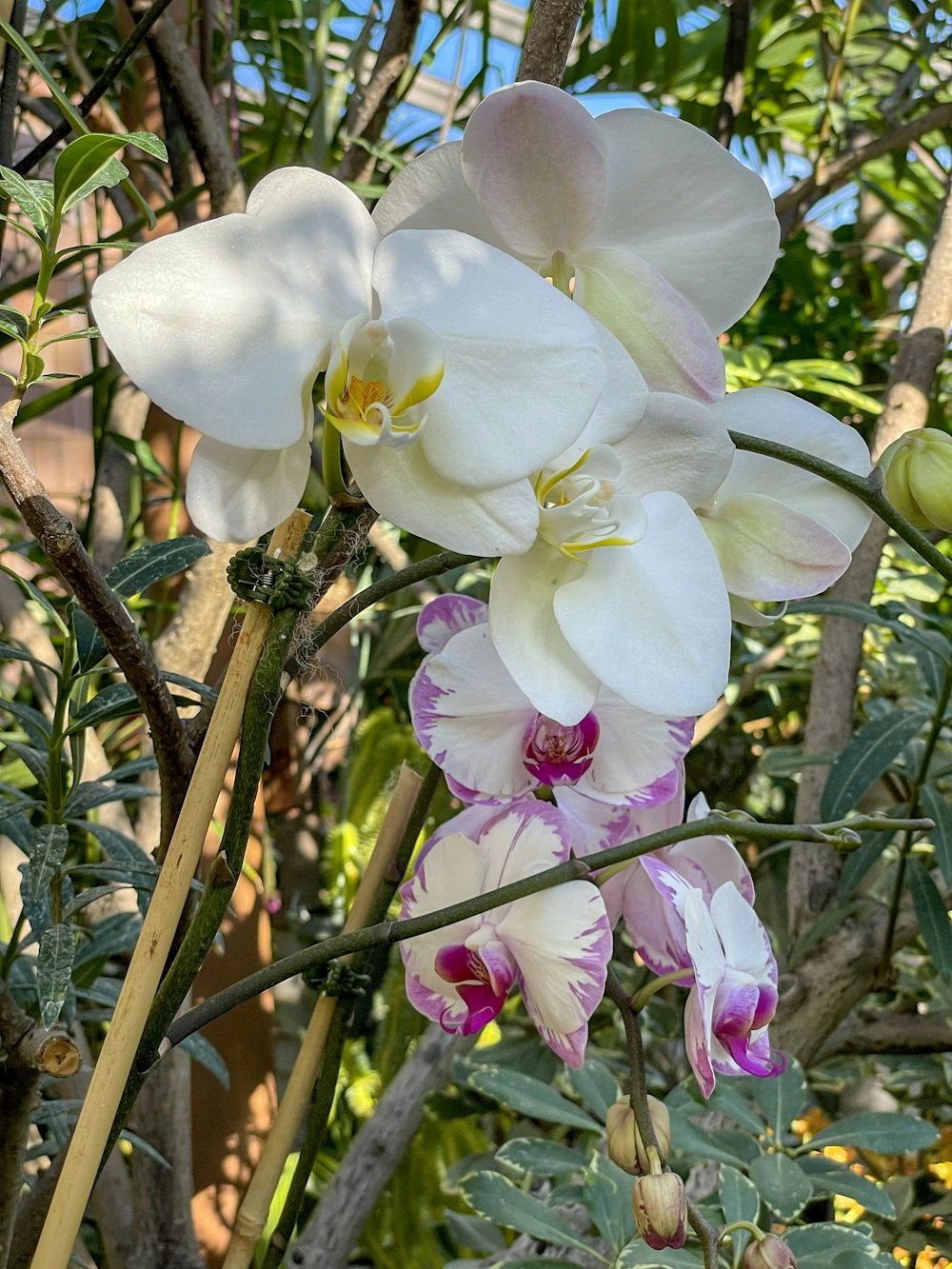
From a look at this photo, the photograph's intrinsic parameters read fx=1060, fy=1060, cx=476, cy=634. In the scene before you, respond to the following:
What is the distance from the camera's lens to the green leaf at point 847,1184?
0.58 m

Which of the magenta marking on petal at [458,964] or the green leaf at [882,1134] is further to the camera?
the green leaf at [882,1134]

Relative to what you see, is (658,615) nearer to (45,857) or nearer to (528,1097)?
(45,857)

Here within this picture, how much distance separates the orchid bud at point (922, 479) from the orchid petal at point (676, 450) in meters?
0.07

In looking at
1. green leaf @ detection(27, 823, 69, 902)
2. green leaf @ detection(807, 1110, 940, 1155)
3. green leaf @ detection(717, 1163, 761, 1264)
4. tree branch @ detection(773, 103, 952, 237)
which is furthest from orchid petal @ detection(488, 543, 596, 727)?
tree branch @ detection(773, 103, 952, 237)

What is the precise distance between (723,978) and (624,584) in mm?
136

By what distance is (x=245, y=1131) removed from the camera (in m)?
1.12

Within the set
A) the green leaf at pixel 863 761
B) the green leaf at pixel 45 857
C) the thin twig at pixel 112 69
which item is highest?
the thin twig at pixel 112 69

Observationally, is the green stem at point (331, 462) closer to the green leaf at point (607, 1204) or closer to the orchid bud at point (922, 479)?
the orchid bud at point (922, 479)

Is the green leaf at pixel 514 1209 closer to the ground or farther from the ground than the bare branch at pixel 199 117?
closer to the ground

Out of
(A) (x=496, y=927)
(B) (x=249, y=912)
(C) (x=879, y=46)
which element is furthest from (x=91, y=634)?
(C) (x=879, y=46)

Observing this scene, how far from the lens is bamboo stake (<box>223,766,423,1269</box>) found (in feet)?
1.20

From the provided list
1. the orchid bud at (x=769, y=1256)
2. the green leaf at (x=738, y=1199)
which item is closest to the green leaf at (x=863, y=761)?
the green leaf at (x=738, y=1199)

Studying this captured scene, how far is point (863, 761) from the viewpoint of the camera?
0.80m

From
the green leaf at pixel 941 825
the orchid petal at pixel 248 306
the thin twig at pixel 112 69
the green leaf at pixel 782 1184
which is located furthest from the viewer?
the green leaf at pixel 941 825
